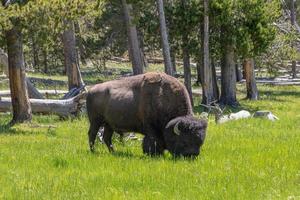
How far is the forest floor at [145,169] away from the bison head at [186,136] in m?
0.23

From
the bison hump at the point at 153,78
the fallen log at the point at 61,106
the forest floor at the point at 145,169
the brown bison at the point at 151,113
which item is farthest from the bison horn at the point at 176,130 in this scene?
the fallen log at the point at 61,106

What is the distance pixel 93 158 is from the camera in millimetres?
12102

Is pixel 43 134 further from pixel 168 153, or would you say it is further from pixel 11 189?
pixel 11 189

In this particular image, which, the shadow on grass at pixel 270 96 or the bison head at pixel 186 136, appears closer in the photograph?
the bison head at pixel 186 136

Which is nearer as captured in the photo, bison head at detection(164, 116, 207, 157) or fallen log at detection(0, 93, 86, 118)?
bison head at detection(164, 116, 207, 157)

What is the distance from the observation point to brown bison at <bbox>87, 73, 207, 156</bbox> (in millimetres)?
12219

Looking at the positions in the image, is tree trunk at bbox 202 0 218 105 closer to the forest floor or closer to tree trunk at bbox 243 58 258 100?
tree trunk at bbox 243 58 258 100

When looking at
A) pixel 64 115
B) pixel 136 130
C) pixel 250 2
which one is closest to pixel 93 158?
pixel 136 130

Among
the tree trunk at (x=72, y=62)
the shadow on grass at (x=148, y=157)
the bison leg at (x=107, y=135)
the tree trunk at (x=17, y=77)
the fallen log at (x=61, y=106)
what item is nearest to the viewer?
the shadow on grass at (x=148, y=157)

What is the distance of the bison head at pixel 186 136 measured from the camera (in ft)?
39.7

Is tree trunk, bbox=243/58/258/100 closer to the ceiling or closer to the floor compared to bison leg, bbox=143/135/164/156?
closer to the floor

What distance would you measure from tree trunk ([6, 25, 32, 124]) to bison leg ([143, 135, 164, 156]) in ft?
26.6

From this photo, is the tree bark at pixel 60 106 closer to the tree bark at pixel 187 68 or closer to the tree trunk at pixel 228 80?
the tree bark at pixel 187 68

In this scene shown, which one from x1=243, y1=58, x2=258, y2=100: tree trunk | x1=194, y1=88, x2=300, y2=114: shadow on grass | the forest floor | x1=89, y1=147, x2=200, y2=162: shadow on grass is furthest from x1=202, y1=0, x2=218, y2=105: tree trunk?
x1=89, y1=147, x2=200, y2=162: shadow on grass
